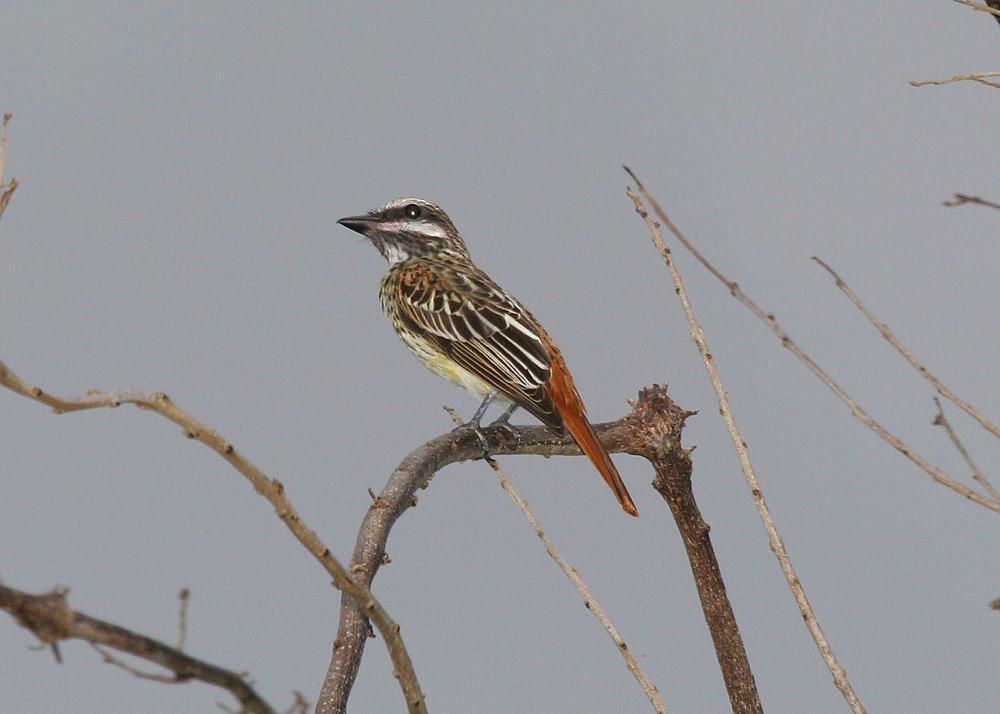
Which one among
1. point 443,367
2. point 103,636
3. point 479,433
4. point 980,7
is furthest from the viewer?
point 443,367

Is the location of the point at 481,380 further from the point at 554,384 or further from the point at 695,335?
the point at 695,335

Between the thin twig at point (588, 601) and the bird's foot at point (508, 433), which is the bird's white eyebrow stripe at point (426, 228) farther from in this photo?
the thin twig at point (588, 601)

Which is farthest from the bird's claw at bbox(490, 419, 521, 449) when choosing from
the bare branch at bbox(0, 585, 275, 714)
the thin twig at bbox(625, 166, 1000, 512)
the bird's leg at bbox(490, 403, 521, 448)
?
the bare branch at bbox(0, 585, 275, 714)

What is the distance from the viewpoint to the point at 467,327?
5.70m

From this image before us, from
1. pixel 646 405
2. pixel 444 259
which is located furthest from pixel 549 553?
pixel 444 259

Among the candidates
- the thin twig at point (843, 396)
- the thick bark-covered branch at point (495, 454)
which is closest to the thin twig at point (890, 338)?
the thin twig at point (843, 396)

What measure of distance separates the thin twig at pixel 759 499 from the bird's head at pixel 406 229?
2478mm

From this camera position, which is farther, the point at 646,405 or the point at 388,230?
the point at 388,230

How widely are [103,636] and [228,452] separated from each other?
1.56 ft

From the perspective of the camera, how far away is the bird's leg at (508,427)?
5488mm

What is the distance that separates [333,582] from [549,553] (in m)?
1.41

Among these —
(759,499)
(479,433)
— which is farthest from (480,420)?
(759,499)

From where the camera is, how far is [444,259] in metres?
6.41

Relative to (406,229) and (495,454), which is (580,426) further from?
(406,229)
